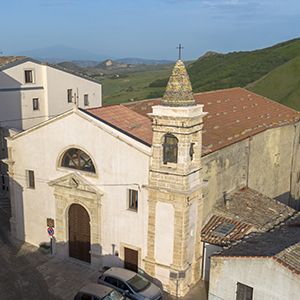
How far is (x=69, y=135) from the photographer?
23.6 m

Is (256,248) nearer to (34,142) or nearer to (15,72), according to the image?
(34,142)

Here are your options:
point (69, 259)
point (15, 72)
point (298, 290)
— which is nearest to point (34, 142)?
point (69, 259)

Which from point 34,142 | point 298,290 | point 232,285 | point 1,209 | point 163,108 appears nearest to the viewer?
point 298,290

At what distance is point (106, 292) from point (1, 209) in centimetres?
1649

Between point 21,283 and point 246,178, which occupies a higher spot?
point 246,178

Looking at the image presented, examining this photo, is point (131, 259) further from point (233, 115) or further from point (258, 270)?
point (233, 115)

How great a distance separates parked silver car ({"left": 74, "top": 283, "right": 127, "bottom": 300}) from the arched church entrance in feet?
16.8

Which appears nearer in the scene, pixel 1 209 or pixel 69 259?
pixel 69 259

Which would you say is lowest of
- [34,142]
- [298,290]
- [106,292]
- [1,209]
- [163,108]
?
[1,209]

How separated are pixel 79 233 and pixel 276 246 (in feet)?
37.3

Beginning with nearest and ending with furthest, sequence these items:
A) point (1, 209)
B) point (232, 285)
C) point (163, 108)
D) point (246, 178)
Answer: point (232, 285) < point (163, 108) < point (246, 178) < point (1, 209)

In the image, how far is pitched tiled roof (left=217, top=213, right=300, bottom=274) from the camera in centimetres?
1702

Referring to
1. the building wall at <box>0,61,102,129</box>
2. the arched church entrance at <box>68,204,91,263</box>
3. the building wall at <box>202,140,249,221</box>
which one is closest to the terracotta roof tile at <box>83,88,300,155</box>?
the building wall at <box>202,140,249,221</box>

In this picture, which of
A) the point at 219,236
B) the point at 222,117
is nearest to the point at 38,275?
the point at 219,236
